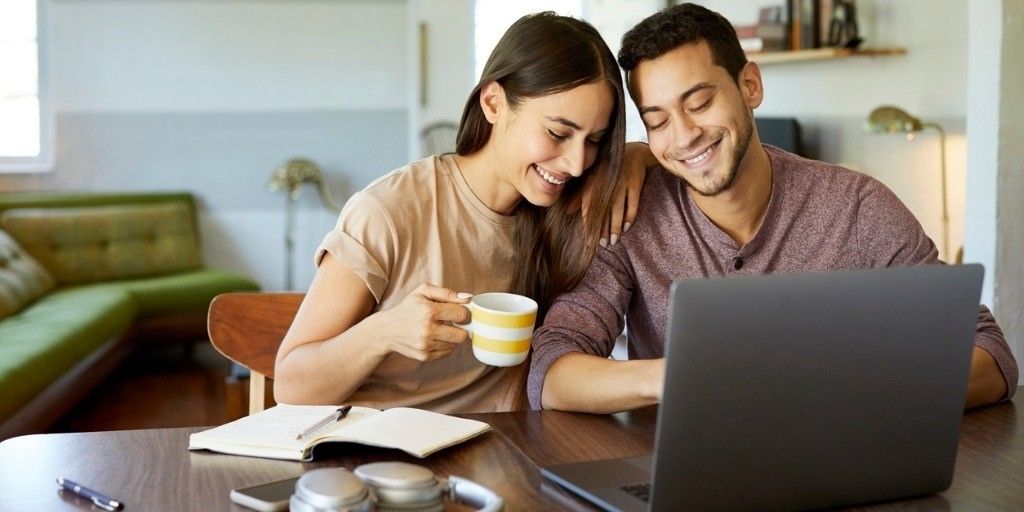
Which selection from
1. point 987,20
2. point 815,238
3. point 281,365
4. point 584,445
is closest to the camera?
point 584,445

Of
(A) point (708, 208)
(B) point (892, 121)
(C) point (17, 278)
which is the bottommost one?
(C) point (17, 278)

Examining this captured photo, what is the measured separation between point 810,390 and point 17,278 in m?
4.56

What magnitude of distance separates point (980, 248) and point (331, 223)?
3925 mm

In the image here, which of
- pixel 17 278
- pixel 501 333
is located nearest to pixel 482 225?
pixel 501 333

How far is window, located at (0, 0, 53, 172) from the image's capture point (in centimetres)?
611

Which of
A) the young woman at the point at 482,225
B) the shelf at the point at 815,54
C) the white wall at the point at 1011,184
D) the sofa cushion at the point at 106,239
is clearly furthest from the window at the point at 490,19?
the young woman at the point at 482,225

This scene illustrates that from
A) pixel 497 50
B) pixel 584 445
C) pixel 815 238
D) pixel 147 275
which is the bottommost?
pixel 147 275

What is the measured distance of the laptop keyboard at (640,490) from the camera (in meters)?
1.24

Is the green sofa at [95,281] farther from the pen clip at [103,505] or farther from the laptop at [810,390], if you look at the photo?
the laptop at [810,390]

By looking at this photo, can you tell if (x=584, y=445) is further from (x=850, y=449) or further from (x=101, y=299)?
(x=101, y=299)

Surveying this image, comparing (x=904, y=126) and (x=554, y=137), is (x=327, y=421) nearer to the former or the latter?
(x=554, y=137)

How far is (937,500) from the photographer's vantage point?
126 centimetres

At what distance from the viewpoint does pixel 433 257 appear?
75.0 inches

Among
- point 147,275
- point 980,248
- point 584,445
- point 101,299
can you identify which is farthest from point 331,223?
point 584,445
